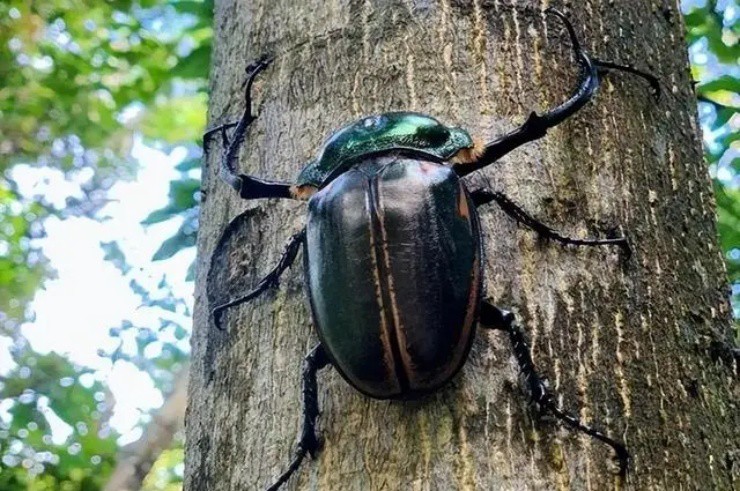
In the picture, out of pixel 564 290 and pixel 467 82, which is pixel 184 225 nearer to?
pixel 467 82

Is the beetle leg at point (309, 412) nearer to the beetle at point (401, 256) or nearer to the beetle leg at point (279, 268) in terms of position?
the beetle at point (401, 256)

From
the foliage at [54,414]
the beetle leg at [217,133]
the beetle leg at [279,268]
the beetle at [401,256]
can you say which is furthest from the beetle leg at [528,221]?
the foliage at [54,414]

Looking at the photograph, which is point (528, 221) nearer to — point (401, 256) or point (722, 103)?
point (401, 256)

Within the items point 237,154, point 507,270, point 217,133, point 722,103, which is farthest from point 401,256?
point 722,103

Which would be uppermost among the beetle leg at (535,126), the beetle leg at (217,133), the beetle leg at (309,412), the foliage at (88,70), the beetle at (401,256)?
the foliage at (88,70)

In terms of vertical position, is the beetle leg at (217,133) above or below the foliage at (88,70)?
below

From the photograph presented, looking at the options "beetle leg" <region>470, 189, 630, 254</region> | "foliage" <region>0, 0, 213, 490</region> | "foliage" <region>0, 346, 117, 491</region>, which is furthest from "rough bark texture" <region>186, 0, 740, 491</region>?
"foliage" <region>0, 346, 117, 491</region>

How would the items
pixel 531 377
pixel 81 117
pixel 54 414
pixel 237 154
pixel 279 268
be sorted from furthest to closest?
pixel 81 117 → pixel 54 414 → pixel 237 154 → pixel 279 268 → pixel 531 377

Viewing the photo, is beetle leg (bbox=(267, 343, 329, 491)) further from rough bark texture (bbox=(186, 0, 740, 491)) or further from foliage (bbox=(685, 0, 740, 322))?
foliage (bbox=(685, 0, 740, 322))
